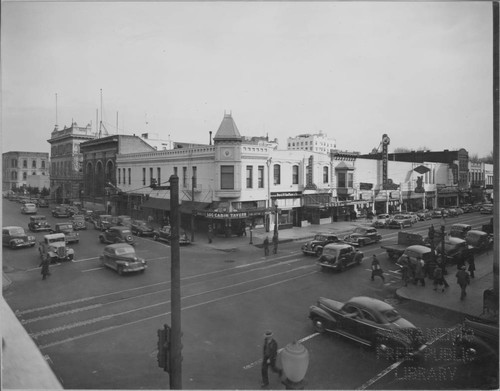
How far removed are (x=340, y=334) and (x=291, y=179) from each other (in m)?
26.6

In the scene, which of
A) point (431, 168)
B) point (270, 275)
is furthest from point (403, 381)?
point (431, 168)

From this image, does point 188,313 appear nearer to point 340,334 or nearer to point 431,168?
point 340,334

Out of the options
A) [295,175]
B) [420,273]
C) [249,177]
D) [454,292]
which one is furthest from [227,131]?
[454,292]

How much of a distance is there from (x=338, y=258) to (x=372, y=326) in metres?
9.30

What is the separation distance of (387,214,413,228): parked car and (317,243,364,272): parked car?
18.4m

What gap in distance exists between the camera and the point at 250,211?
107 feet

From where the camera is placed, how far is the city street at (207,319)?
927 centimetres

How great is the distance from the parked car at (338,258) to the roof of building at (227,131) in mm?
14573

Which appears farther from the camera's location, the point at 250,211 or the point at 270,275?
the point at 250,211

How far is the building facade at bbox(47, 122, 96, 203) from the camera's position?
47656 mm

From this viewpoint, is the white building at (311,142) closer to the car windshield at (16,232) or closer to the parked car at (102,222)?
the parked car at (102,222)

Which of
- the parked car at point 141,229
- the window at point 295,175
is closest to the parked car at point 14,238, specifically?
the parked car at point 141,229

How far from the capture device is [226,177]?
106ft

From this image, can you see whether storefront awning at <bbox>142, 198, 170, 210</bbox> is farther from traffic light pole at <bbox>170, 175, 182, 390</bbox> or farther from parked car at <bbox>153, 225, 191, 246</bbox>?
traffic light pole at <bbox>170, 175, 182, 390</bbox>
